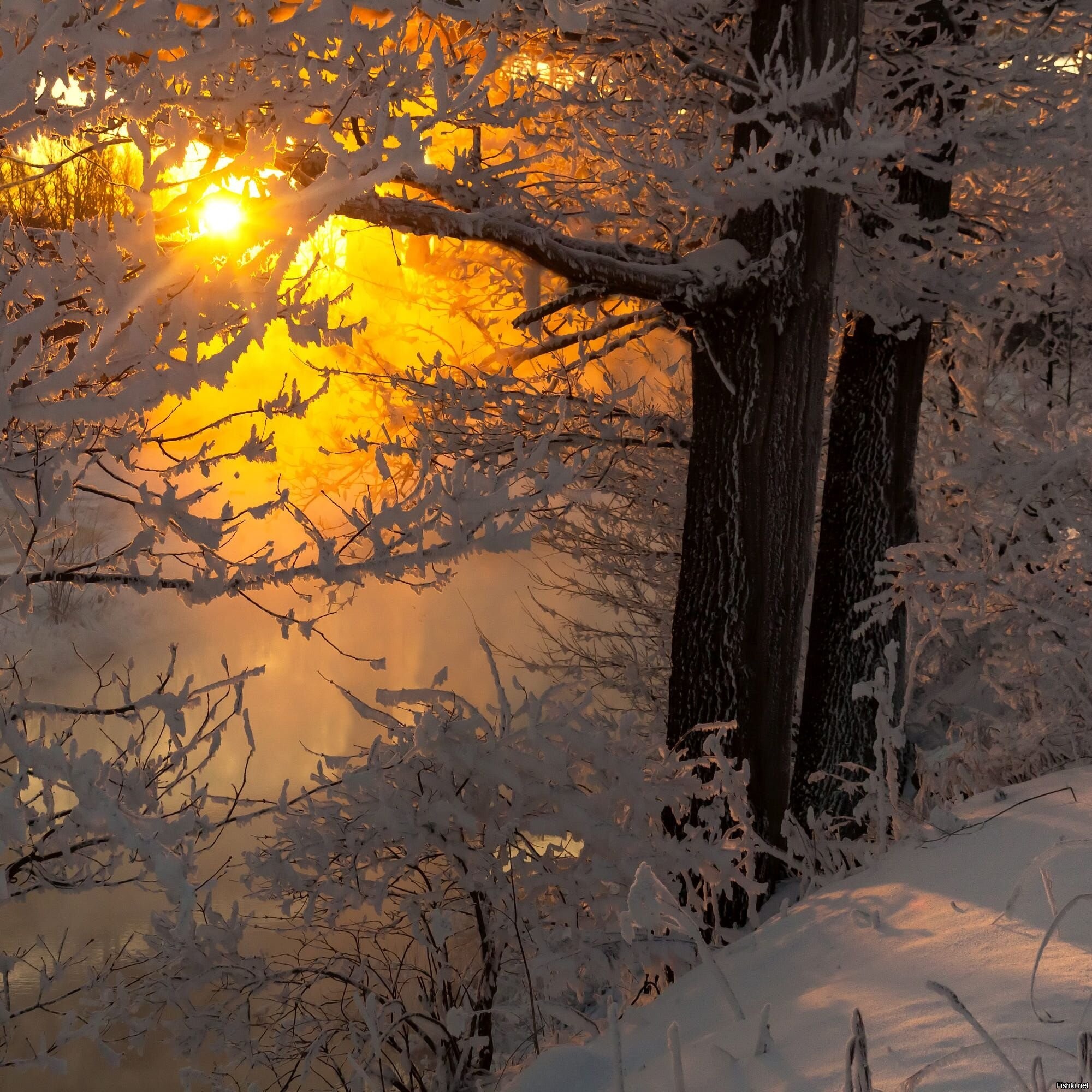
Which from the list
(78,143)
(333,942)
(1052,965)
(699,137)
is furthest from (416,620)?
(1052,965)

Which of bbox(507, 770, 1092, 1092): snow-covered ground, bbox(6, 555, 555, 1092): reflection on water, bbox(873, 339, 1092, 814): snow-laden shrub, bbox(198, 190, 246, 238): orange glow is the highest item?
bbox(198, 190, 246, 238): orange glow

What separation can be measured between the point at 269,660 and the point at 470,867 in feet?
53.7

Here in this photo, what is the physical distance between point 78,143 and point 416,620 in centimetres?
1828

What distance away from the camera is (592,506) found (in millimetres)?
8516

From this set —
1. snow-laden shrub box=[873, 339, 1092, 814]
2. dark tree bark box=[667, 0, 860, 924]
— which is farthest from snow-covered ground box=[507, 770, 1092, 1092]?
dark tree bark box=[667, 0, 860, 924]

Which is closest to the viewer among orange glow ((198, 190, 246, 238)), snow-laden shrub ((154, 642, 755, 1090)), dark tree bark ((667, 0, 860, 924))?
orange glow ((198, 190, 246, 238))

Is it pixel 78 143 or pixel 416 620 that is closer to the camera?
pixel 78 143

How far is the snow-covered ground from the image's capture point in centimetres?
157

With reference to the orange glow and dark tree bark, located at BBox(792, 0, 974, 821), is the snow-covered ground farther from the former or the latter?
dark tree bark, located at BBox(792, 0, 974, 821)

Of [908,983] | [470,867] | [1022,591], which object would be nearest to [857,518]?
[1022,591]

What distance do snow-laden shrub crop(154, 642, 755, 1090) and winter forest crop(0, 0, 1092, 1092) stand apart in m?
0.03

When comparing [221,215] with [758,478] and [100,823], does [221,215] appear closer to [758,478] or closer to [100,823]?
[100,823]

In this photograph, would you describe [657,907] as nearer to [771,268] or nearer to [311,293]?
[311,293]

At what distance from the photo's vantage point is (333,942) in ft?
30.5
